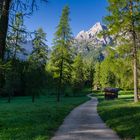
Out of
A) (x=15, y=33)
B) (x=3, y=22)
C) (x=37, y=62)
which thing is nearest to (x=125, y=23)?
(x=15, y=33)

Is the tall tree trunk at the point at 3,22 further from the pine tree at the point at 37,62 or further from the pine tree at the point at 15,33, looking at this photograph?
the pine tree at the point at 37,62

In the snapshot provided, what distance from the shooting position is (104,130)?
1597cm

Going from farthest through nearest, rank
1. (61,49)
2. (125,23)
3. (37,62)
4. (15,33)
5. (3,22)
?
1. (37,62)
2. (61,49)
3. (125,23)
4. (15,33)
5. (3,22)

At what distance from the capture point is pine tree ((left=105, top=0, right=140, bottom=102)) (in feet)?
Result: 110

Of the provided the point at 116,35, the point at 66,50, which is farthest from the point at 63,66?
the point at 116,35

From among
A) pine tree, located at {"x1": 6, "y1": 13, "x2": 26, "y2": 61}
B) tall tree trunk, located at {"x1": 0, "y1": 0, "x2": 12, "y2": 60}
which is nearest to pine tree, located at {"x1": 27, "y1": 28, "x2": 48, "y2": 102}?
pine tree, located at {"x1": 6, "y1": 13, "x2": 26, "y2": 61}

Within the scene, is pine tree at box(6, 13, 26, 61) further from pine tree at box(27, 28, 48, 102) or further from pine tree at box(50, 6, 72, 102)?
pine tree at box(27, 28, 48, 102)

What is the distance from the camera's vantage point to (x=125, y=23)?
3359 centimetres

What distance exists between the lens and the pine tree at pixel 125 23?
33531 mm

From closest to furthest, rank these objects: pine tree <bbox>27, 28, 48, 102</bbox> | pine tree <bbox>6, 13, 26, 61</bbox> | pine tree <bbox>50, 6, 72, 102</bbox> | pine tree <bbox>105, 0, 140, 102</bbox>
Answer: pine tree <bbox>6, 13, 26, 61</bbox> < pine tree <bbox>105, 0, 140, 102</bbox> < pine tree <bbox>50, 6, 72, 102</bbox> < pine tree <bbox>27, 28, 48, 102</bbox>

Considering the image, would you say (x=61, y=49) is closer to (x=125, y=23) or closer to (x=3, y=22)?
(x=125, y=23)

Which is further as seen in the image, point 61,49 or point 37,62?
point 37,62

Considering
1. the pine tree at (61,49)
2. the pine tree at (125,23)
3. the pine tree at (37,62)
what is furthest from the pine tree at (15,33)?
the pine tree at (37,62)

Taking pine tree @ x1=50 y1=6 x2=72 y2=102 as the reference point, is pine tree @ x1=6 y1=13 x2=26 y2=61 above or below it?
below
